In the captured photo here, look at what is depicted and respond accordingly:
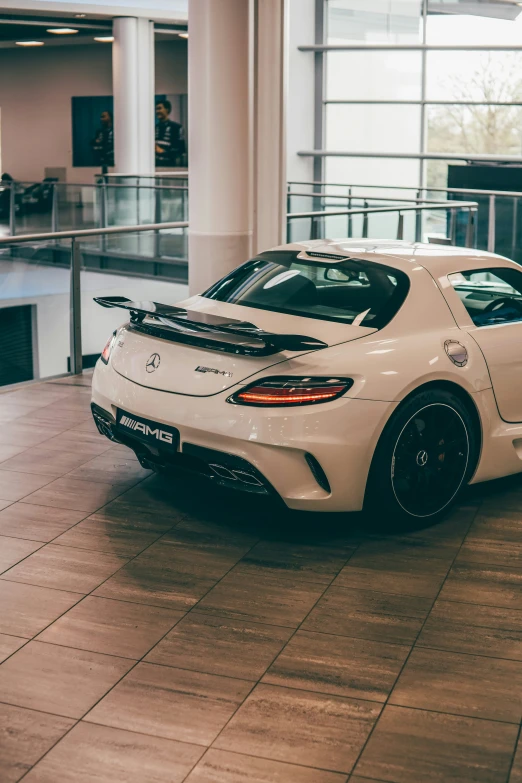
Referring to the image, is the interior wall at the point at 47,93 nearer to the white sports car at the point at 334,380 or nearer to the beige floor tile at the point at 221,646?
the white sports car at the point at 334,380

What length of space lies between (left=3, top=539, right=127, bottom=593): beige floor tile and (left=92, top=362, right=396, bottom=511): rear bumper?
610mm

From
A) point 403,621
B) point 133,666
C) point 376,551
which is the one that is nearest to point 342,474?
point 376,551

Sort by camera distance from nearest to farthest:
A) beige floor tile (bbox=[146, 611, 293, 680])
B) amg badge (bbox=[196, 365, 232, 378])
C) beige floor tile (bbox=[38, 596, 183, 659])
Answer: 1. beige floor tile (bbox=[146, 611, 293, 680])
2. beige floor tile (bbox=[38, 596, 183, 659])
3. amg badge (bbox=[196, 365, 232, 378])

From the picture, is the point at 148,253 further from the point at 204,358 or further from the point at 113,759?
the point at 113,759

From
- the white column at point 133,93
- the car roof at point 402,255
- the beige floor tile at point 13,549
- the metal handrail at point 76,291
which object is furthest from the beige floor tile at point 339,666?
the white column at point 133,93

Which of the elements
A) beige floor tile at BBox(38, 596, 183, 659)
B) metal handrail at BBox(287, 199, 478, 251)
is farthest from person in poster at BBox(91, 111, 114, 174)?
beige floor tile at BBox(38, 596, 183, 659)

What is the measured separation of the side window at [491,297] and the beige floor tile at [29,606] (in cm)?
247

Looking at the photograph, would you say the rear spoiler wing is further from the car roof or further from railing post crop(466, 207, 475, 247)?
railing post crop(466, 207, 475, 247)

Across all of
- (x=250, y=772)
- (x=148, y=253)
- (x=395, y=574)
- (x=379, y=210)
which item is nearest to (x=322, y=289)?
(x=395, y=574)

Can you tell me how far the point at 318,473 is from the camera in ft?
14.8

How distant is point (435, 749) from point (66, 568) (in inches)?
76.3

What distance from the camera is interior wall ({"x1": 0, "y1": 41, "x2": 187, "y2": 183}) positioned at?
30016 mm

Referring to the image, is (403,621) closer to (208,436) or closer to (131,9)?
(208,436)

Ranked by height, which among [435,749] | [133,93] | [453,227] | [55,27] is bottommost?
[435,749]
